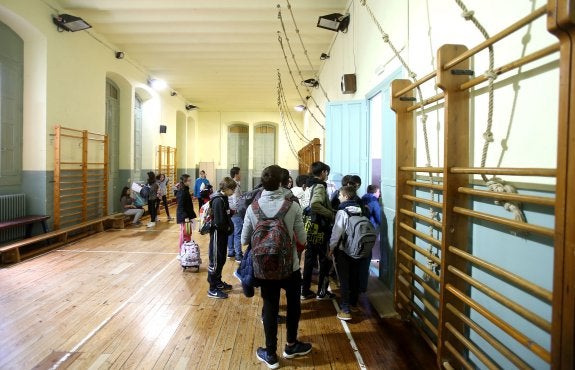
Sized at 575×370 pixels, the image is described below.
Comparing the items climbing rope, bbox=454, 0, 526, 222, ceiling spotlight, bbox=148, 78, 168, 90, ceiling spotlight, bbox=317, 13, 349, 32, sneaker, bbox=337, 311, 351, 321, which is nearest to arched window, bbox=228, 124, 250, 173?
ceiling spotlight, bbox=148, 78, 168, 90

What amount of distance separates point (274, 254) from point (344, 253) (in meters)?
1.01

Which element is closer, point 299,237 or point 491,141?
point 491,141

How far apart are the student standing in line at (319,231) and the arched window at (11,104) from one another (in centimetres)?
467

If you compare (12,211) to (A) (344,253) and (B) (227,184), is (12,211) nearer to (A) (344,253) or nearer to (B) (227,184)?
(B) (227,184)

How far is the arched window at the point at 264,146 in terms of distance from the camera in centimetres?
1498

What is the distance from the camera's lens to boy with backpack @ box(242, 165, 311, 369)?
2.10m

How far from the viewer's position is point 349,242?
111 inches

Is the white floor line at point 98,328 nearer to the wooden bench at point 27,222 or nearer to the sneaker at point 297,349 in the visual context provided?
the sneaker at point 297,349

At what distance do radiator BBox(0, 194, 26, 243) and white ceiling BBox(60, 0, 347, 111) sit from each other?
3.15m

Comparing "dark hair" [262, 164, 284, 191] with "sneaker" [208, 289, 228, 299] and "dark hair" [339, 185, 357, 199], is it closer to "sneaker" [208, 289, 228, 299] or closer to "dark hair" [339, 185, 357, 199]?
"dark hair" [339, 185, 357, 199]

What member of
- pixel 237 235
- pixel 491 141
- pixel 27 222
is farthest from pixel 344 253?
pixel 27 222

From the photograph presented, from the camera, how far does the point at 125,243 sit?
18.9 feet

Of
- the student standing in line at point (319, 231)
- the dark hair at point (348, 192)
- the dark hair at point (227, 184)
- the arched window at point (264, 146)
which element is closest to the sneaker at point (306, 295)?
the student standing in line at point (319, 231)

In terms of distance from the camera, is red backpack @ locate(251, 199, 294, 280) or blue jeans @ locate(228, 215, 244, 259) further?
blue jeans @ locate(228, 215, 244, 259)
